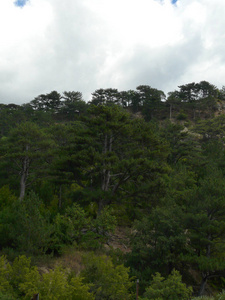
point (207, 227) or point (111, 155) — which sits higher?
point (111, 155)

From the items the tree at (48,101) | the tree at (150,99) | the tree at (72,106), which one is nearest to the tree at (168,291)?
the tree at (72,106)

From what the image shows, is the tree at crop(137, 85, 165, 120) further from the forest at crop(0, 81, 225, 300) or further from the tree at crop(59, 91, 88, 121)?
the forest at crop(0, 81, 225, 300)

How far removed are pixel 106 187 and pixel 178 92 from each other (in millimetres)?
58027

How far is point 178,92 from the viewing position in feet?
225

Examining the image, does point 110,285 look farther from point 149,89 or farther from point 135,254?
point 149,89

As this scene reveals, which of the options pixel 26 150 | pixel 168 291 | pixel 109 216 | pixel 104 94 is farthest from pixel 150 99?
pixel 168 291

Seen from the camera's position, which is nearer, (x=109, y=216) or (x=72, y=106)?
(x=109, y=216)

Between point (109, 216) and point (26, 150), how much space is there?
11.0 m

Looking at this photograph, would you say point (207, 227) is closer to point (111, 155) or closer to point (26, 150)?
point (111, 155)

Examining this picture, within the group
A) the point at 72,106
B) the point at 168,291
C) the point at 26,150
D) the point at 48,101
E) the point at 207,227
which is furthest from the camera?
the point at 48,101

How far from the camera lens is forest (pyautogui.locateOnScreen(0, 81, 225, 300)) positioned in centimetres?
820

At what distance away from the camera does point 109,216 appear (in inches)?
576

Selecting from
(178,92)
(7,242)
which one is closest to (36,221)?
(7,242)

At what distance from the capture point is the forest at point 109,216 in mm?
8195
